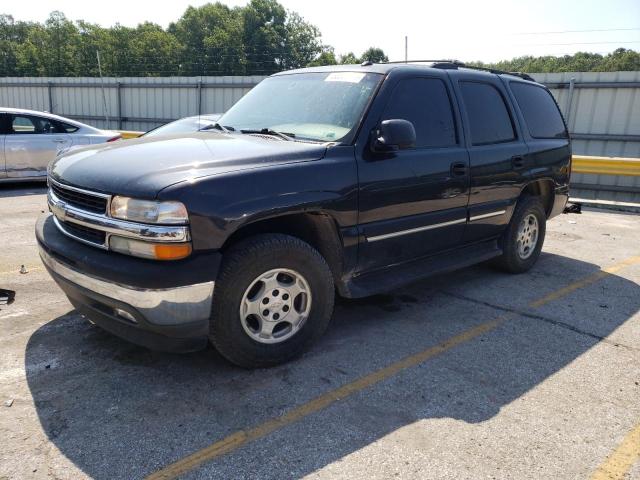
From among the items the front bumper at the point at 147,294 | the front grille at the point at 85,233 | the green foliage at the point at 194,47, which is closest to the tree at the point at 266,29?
the green foliage at the point at 194,47

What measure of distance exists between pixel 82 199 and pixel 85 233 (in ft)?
0.69

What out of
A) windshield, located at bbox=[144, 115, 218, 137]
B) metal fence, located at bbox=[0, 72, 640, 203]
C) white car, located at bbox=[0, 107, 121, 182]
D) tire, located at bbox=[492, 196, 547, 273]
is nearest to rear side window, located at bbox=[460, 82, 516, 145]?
tire, located at bbox=[492, 196, 547, 273]

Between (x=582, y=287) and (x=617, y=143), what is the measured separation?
9.10 m

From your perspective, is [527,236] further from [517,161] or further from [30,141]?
[30,141]

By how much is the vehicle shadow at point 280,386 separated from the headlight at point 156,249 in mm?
850

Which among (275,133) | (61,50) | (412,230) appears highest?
(61,50)

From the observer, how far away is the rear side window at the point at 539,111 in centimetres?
549

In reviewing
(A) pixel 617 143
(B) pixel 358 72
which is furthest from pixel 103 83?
(B) pixel 358 72

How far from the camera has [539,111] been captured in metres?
5.75

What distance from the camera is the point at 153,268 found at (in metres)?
2.81

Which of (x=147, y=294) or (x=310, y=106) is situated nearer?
(x=147, y=294)

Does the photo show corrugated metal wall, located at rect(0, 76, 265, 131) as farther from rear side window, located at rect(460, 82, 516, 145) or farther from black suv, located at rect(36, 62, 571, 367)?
A: black suv, located at rect(36, 62, 571, 367)

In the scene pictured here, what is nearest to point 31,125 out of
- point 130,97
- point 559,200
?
point 559,200

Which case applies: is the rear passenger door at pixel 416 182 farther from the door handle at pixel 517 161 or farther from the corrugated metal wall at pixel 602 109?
the corrugated metal wall at pixel 602 109
